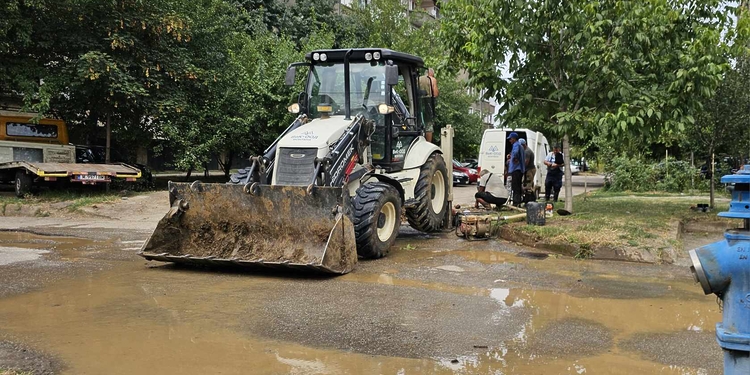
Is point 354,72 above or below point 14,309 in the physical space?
above

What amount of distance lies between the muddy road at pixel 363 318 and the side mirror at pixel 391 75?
264 centimetres

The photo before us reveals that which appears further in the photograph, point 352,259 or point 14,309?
point 352,259

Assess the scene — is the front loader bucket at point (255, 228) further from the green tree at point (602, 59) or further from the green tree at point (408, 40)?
the green tree at point (408, 40)

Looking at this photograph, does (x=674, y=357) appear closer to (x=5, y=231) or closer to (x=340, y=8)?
(x=5, y=231)

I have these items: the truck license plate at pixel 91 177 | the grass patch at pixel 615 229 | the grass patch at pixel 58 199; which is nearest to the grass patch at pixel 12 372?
the grass patch at pixel 615 229

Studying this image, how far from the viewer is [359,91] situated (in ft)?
33.7

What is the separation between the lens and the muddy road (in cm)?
488

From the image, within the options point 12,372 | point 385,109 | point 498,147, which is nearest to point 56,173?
point 385,109

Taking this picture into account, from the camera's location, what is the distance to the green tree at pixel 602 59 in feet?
36.6

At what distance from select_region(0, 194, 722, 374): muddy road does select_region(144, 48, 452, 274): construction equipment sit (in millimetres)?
319

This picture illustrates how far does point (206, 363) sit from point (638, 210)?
11.9 meters

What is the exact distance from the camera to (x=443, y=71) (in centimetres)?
1366

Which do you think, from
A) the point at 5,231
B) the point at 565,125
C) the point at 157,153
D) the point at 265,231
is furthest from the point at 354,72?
the point at 157,153

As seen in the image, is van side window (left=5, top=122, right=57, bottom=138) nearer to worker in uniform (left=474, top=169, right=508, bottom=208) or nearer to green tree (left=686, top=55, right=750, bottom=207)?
worker in uniform (left=474, top=169, right=508, bottom=208)
